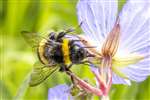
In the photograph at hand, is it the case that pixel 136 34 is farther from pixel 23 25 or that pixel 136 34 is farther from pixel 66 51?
pixel 23 25

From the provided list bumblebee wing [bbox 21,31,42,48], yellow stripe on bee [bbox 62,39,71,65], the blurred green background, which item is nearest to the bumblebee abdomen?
yellow stripe on bee [bbox 62,39,71,65]

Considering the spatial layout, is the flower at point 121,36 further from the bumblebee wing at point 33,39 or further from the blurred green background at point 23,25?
the blurred green background at point 23,25

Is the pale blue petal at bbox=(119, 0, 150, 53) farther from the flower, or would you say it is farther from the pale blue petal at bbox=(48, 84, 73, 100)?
the pale blue petal at bbox=(48, 84, 73, 100)

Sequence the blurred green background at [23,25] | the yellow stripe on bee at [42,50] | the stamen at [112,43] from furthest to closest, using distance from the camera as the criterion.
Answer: the blurred green background at [23,25], the yellow stripe on bee at [42,50], the stamen at [112,43]

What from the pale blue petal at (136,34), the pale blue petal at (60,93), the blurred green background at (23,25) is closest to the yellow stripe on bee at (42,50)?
the pale blue petal at (60,93)

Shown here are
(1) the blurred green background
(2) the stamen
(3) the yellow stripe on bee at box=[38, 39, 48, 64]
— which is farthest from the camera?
(1) the blurred green background

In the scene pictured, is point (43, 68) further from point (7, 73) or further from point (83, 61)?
point (7, 73)

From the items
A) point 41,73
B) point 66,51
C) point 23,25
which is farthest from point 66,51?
point 23,25
